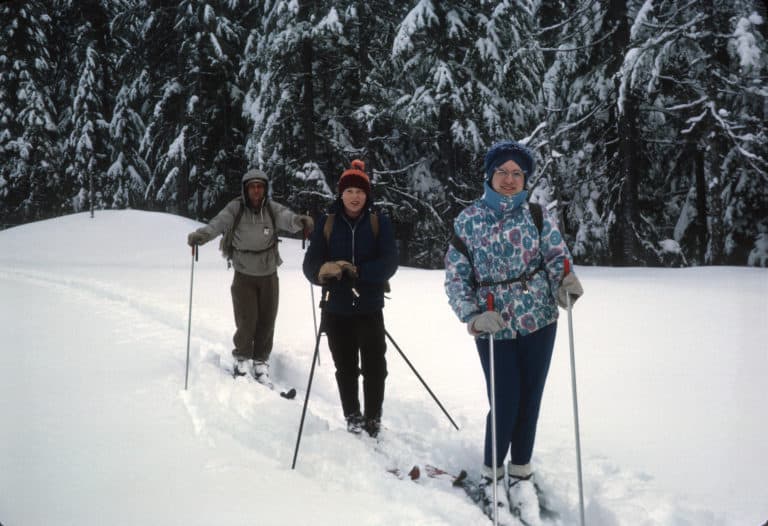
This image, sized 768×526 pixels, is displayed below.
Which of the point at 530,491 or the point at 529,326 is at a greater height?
the point at 529,326

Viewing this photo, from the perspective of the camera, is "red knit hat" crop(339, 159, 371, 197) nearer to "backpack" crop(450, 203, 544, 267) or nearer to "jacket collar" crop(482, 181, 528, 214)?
"backpack" crop(450, 203, 544, 267)

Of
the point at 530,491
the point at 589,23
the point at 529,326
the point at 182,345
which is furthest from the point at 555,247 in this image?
the point at 589,23

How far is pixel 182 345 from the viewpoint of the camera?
6.25m

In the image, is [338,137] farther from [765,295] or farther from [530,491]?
[530,491]

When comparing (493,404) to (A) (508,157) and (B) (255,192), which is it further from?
(B) (255,192)

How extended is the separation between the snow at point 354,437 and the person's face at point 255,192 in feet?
5.41

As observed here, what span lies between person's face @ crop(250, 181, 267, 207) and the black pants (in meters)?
1.81

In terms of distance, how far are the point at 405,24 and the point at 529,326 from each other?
1181 cm

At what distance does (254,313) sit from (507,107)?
9947 millimetres

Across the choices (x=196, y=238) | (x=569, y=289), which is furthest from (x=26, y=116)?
(x=569, y=289)

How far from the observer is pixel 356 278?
3.54 m

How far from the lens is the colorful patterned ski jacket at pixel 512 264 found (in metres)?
2.71

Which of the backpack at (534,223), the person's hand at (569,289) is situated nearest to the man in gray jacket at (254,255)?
the backpack at (534,223)

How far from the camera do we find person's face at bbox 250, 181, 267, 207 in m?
4.98
